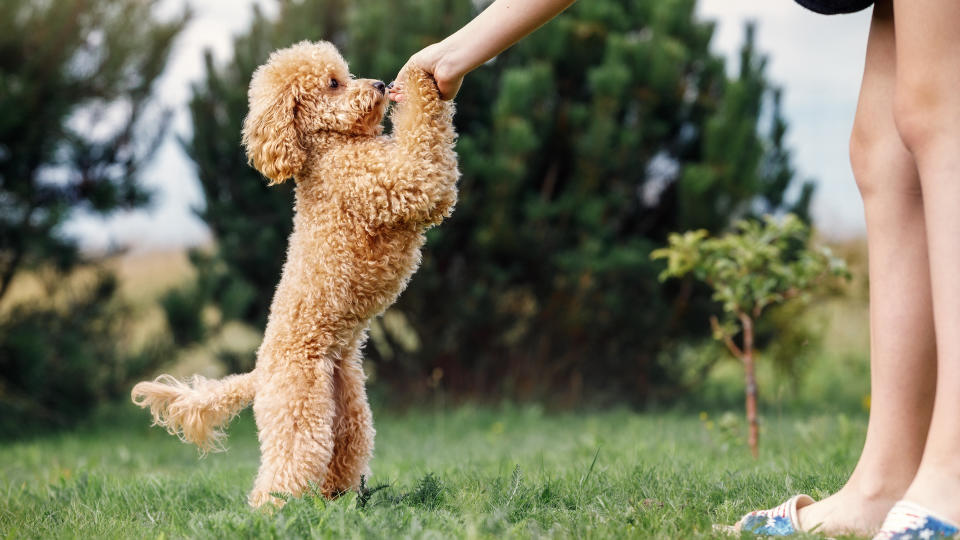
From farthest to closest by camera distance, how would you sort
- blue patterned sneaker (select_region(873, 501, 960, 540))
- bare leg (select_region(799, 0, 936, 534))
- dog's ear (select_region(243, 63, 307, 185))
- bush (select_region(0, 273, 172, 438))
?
1. bush (select_region(0, 273, 172, 438))
2. dog's ear (select_region(243, 63, 307, 185))
3. bare leg (select_region(799, 0, 936, 534))
4. blue patterned sneaker (select_region(873, 501, 960, 540))

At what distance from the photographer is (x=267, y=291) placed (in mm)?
6621

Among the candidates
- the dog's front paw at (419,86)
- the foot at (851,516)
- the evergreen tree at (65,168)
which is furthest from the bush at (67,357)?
the foot at (851,516)

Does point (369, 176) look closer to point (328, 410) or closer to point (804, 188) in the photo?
point (328, 410)

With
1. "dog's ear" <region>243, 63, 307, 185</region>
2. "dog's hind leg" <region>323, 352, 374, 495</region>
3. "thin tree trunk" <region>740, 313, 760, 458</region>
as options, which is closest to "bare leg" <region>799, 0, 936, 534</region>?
"dog's hind leg" <region>323, 352, 374, 495</region>

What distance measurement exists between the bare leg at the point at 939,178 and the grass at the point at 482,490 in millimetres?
522

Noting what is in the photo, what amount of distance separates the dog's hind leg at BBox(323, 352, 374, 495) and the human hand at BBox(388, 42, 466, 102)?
0.84 meters

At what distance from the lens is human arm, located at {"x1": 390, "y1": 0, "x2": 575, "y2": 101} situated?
230 centimetres

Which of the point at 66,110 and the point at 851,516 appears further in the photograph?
the point at 66,110

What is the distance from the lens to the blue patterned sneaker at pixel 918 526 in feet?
6.05

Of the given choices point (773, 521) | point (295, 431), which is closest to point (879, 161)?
point (773, 521)

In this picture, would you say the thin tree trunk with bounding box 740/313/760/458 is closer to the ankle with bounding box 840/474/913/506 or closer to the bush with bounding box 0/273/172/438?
the ankle with bounding box 840/474/913/506

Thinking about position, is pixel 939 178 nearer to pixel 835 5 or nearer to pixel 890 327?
pixel 890 327

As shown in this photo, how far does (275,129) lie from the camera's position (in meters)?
2.45

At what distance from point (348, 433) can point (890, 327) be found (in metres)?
1.49
